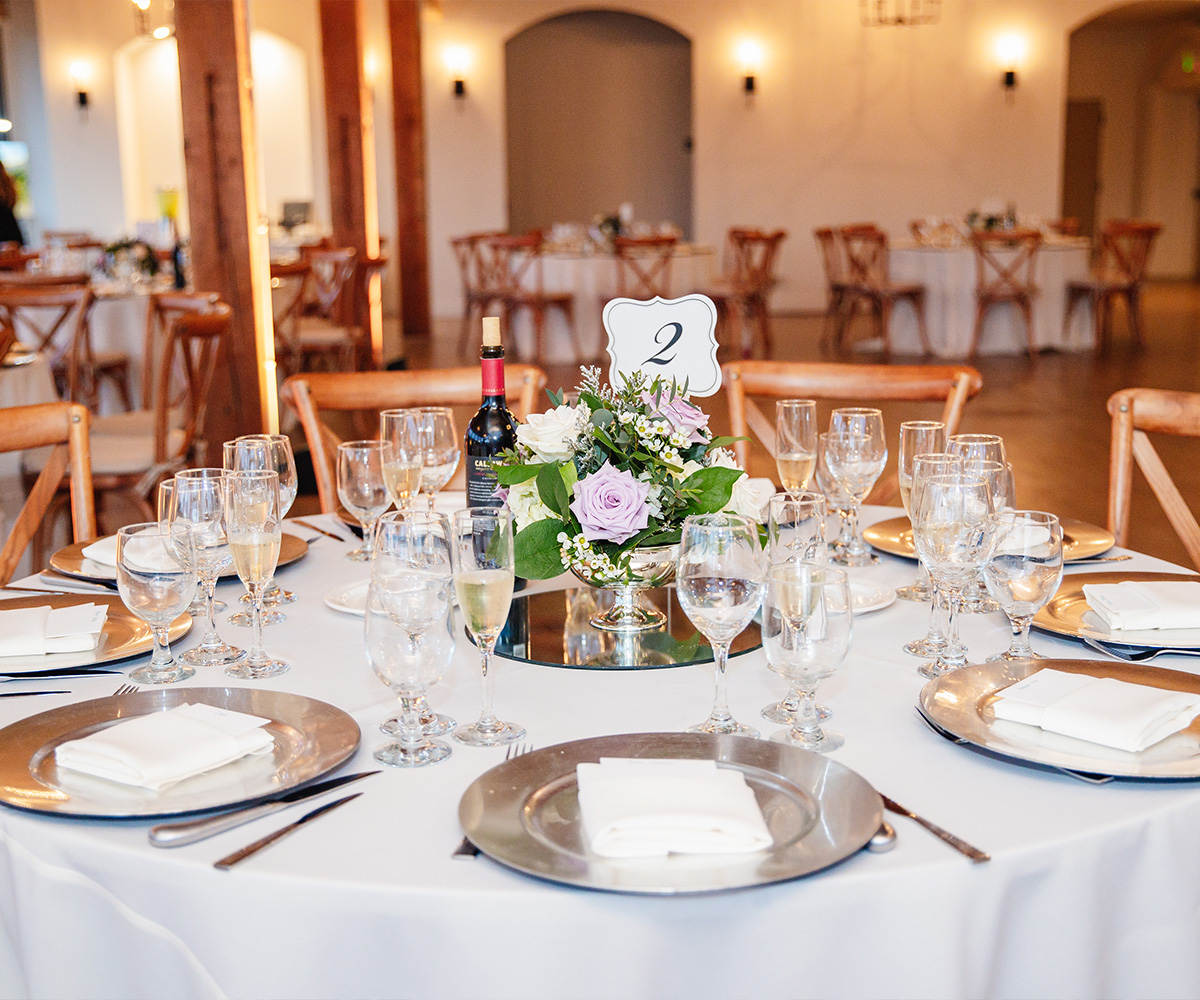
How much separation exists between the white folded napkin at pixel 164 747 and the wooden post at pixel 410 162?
1102 cm

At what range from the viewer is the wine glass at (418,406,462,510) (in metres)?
1.92

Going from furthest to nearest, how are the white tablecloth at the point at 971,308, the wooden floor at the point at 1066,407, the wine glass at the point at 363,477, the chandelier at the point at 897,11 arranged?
the chandelier at the point at 897,11, the white tablecloth at the point at 971,308, the wooden floor at the point at 1066,407, the wine glass at the point at 363,477

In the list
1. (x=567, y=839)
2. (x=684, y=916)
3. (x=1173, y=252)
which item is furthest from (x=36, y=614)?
(x=1173, y=252)

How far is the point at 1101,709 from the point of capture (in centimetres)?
116

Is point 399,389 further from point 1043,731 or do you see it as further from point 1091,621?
point 1043,731

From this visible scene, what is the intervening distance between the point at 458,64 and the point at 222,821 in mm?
13601

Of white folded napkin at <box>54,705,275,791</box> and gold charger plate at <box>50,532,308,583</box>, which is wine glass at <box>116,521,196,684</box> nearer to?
white folded napkin at <box>54,705,275,791</box>

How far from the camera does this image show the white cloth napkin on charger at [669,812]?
3.06 ft

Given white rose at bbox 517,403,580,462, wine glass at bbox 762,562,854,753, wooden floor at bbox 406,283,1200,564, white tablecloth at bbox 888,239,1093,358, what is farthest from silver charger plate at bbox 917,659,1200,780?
white tablecloth at bbox 888,239,1093,358

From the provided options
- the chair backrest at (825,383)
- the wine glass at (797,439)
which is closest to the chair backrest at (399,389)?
the chair backrest at (825,383)

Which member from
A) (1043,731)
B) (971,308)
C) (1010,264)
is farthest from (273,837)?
(1010,264)

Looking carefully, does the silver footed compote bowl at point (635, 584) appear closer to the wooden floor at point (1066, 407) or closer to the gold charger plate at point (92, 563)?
the gold charger plate at point (92, 563)

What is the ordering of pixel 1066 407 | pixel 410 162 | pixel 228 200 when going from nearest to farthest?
pixel 228 200
pixel 1066 407
pixel 410 162

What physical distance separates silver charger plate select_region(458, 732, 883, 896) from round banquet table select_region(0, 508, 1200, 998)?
0.8 inches
